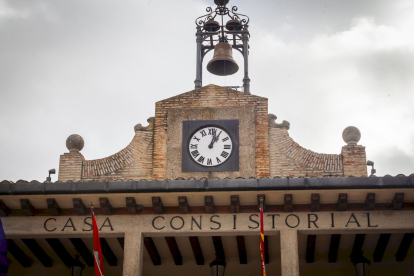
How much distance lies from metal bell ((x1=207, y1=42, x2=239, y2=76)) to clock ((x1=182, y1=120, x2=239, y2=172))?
2014 millimetres

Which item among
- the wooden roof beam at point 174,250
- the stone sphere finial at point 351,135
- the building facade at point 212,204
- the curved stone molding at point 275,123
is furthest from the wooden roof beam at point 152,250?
the stone sphere finial at point 351,135

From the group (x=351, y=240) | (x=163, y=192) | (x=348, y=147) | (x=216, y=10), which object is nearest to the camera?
(x=163, y=192)

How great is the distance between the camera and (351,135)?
17344 mm

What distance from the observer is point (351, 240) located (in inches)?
591

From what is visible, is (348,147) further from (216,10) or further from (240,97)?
(216,10)

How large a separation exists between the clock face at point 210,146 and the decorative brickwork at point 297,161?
3.24 feet

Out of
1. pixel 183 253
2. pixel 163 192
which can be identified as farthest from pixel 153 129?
pixel 163 192

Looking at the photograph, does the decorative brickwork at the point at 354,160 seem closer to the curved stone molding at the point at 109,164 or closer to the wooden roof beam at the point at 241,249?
the wooden roof beam at the point at 241,249

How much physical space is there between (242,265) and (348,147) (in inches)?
137

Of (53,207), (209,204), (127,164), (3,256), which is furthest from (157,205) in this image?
(127,164)

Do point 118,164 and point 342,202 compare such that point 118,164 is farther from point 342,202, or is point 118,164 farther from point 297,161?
point 342,202

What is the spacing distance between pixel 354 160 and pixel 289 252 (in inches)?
162

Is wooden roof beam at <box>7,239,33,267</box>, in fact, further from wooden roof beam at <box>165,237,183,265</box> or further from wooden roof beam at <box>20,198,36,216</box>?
wooden roof beam at <box>165,237,183,265</box>

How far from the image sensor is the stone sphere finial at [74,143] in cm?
1784
